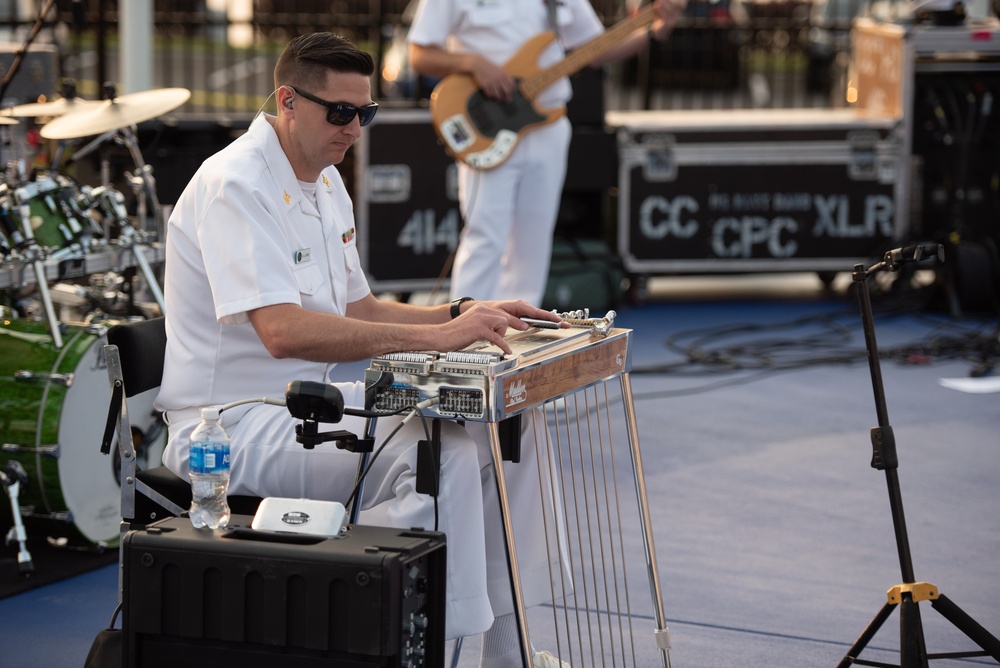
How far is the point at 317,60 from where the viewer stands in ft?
9.77

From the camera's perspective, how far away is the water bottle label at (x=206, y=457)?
2.62 m

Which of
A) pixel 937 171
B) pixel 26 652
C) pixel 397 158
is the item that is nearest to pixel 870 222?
pixel 937 171

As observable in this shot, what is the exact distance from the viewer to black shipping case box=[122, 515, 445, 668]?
2.36 metres

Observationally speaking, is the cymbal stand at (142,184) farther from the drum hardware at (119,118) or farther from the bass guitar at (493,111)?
the bass guitar at (493,111)

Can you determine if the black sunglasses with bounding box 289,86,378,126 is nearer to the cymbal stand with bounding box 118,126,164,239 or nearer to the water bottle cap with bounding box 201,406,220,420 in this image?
the water bottle cap with bounding box 201,406,220,420

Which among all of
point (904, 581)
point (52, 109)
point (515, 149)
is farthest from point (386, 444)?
point (515, 149)

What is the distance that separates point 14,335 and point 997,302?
559cm

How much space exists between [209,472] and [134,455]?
1.37 ft

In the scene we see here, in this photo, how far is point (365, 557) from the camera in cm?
235

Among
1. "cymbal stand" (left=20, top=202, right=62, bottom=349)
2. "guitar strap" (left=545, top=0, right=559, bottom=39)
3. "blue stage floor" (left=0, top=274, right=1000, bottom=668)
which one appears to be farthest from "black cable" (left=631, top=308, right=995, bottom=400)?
"cymbal stand" (left=20, top=202, right=62, bottom=349)

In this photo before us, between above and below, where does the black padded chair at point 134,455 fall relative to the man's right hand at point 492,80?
below

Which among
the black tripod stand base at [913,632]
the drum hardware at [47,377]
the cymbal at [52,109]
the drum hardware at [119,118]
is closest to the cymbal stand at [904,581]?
→ the black tripod stand base at [913,632]

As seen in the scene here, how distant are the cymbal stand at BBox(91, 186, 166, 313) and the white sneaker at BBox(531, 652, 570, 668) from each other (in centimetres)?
197

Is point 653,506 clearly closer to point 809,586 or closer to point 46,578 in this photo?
point 809,586
